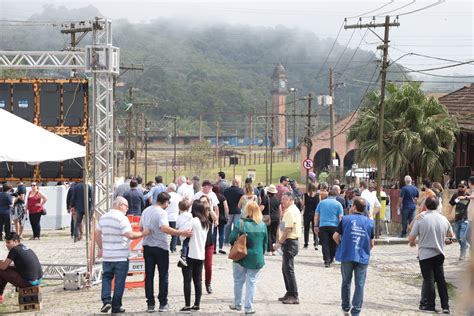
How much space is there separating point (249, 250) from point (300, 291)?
326cm

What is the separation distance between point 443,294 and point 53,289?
6.60m

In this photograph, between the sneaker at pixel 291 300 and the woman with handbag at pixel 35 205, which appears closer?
the sneaker at pixel 291 300

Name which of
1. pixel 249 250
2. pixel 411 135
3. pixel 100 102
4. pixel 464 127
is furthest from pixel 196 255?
pixel 464 127

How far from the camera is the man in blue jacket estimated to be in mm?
11117

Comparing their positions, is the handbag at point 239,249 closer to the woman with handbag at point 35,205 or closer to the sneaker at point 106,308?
the sneaker at point 106,308

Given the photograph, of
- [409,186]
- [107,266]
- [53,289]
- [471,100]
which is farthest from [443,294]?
[471,100]

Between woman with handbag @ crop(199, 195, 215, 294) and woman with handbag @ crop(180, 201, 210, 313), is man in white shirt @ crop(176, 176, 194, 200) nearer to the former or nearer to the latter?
woman with handbag @ crop(199, 195, 215, 294)

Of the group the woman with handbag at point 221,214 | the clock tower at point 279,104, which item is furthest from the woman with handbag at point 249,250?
the clock tower at point 279,104

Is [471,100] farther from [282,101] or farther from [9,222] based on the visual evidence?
[282,101]

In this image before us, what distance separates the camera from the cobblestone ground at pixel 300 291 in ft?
41.1

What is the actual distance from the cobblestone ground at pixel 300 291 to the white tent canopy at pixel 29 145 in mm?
2209

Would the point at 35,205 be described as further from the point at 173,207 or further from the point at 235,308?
the point at 235,308

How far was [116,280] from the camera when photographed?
11.5m

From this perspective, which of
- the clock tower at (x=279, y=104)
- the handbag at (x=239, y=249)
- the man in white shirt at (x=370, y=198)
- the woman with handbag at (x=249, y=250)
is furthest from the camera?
the clock tower at (x=279, y=104)
